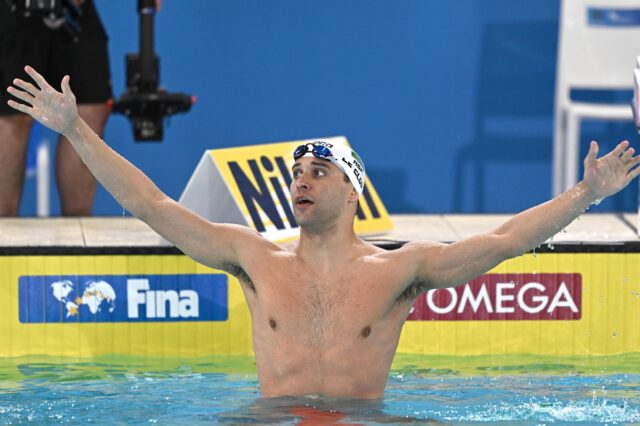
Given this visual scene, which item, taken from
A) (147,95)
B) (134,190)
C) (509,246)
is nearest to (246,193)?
(147,95)

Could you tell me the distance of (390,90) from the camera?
321 inches

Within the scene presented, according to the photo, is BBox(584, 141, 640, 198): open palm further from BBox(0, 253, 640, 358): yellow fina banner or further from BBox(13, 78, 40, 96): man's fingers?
BBox(0, 253, 640, 358): yellow fina banner

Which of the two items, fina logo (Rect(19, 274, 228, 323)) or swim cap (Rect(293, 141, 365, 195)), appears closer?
swim cap (Rect(293, 141, 365, 195))

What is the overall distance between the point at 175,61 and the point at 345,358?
3989 millimetres

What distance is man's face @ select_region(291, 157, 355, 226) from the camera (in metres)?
4.18

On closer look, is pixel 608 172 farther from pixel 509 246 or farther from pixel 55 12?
pixel 55 12

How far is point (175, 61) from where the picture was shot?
26.3 feet

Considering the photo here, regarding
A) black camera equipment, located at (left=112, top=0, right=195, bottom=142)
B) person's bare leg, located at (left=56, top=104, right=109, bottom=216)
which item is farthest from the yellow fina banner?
black camera equipment, located at (left=112, top=0, right=195, bottom=142)

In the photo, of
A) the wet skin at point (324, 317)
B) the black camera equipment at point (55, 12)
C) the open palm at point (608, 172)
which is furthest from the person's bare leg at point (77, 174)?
the open palm at point (608, 172)

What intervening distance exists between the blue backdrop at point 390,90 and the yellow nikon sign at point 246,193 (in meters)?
2.15

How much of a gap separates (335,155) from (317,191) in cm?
13

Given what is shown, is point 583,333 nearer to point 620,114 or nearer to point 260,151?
point 260,151

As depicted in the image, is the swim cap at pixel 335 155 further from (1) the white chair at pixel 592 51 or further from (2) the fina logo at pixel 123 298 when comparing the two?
(1) the white chair at pixel 592 51

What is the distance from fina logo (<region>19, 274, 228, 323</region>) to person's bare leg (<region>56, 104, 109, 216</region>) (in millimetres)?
1045
